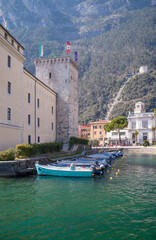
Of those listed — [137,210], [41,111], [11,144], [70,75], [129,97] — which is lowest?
[137,210]

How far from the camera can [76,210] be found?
12727mm

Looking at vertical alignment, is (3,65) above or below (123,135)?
above

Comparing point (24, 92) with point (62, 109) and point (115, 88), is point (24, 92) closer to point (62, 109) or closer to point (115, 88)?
point (62, 109)

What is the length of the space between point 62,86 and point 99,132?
69.5 m

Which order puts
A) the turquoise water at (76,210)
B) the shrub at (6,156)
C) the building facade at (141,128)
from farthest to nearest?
the building facade at (141,128) < the shrub at (6,156) < the turquoise water at (76,210)

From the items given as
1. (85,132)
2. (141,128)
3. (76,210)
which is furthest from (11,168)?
(85,132)

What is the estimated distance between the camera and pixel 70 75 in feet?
175

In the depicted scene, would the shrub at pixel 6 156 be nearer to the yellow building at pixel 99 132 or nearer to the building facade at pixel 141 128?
the building facade at pixel 141 128

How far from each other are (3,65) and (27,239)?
74.6 feet

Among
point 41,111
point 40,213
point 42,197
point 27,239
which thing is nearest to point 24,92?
point 41,111

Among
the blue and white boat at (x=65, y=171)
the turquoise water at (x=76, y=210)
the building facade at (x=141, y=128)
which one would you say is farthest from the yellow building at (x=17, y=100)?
the building facade at (x=141, y=128)

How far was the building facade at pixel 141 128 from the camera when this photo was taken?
103062 millimetres

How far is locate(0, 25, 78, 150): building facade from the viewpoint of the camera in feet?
92.3

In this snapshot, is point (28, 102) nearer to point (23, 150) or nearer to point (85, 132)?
point (23, 150)
